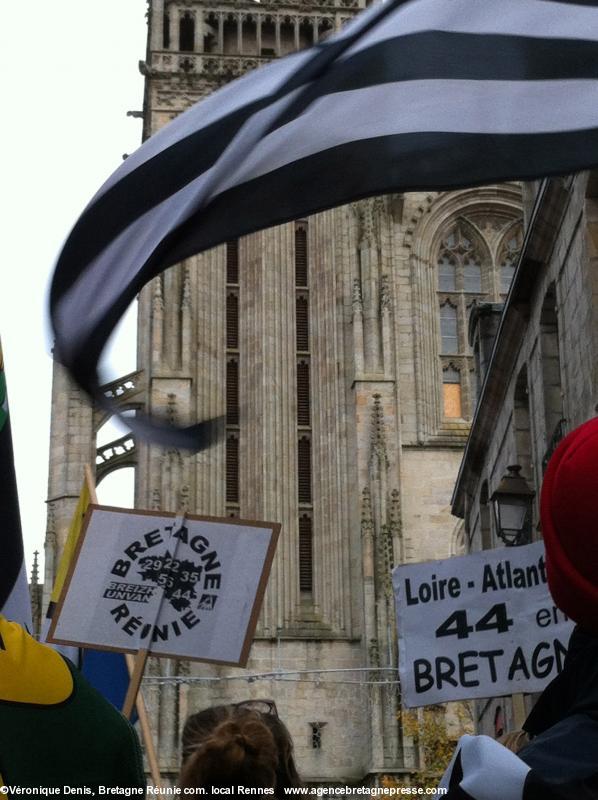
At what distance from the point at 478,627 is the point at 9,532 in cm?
404

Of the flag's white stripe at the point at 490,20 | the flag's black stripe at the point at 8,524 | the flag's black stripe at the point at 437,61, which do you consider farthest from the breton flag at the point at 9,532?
the flag's white stripe at the point at 490,20

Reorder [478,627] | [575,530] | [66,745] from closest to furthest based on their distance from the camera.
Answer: [575,530] < [66,745] < [478,627]

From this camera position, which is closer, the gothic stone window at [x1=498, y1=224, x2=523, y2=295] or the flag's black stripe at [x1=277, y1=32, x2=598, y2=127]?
the flag's black stripe at [x1=277, y1=32, x2=598, y2=127]

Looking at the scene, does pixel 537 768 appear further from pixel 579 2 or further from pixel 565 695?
pixel 579 2

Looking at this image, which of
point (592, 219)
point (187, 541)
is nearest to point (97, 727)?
point (187, 541)

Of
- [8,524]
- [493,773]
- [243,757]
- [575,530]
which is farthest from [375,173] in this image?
[493,773]

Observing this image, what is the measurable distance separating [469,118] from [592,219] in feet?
25.9

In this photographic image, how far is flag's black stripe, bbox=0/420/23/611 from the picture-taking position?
448cm

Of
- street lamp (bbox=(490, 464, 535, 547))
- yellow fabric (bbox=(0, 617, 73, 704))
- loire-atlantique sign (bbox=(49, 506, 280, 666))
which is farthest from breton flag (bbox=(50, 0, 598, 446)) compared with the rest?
street lamp (bbox=(490, 464, 535, 547))

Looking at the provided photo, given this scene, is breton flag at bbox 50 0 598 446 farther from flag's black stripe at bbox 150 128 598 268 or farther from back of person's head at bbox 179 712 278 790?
back of person's head at bbox 179 712 278 790

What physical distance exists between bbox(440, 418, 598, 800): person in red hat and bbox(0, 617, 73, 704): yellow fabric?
3.56 feet

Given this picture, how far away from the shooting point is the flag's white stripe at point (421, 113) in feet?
16.6

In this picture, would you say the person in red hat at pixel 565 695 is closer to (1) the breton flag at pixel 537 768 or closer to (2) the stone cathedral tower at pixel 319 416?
(1) the breton flag at pixel 537 768

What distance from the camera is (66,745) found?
10.2 feet
